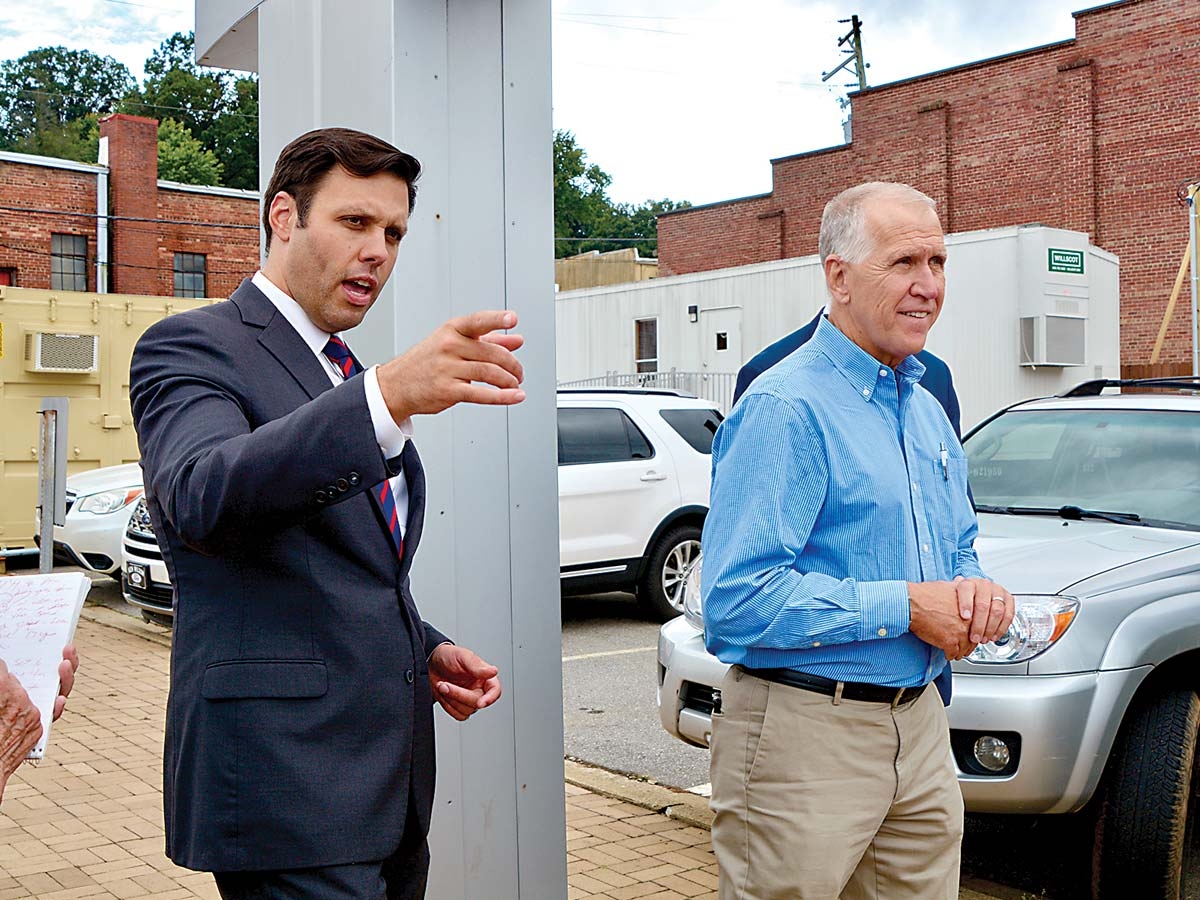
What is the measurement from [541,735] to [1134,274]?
92.7ft

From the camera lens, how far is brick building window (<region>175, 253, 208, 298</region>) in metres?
35.1

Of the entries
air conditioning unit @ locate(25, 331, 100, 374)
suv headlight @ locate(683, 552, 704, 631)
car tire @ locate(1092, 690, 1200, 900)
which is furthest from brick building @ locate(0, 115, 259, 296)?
car tire @ locate(1092, 690, 1200, 900)

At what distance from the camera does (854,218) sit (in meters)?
2.76

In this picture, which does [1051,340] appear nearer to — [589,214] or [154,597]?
[154,597]

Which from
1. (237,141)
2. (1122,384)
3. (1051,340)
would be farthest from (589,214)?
(1122,384)

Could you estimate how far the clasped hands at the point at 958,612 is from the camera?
248 cm

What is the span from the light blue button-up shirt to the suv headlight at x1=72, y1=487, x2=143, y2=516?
10.1m

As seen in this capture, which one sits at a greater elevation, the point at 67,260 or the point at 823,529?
the point at 67,260

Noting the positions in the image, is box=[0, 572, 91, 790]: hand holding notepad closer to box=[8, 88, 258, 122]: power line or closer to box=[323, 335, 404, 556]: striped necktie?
box=[323, 335, 404, 556]: striped necktie

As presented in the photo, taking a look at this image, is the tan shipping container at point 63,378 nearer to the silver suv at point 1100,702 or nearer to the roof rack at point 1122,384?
the roof rack at point 1122,384

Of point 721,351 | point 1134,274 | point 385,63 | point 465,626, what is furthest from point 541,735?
point 1134,274

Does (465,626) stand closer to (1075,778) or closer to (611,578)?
(1075,778)

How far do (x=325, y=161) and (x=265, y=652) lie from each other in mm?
796

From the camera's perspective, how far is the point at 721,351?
25281mm
